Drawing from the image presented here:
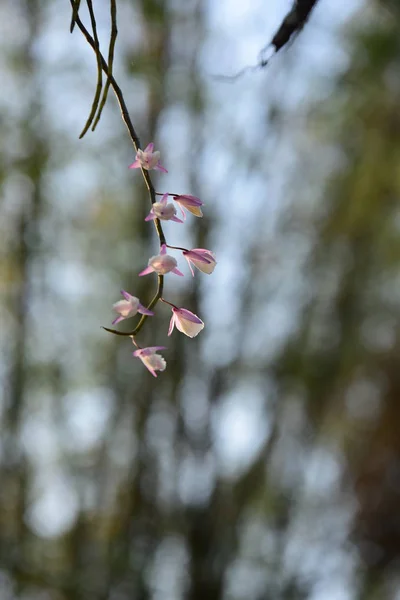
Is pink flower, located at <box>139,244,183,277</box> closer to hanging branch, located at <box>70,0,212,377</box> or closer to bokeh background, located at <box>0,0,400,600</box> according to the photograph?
hanging branch, located at <box>70,0,212,377</box>

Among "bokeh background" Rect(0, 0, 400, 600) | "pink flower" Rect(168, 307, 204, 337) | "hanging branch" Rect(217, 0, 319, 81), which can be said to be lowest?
"bokeh background" Rect(0, 0, 400, 600)

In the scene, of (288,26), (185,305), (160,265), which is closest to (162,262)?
(160,265)

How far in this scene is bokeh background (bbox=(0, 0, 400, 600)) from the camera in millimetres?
2176

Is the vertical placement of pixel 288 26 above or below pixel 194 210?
above

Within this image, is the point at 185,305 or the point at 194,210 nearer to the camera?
the point at 194,210

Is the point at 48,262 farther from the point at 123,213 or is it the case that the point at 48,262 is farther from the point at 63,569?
the point at 63,569

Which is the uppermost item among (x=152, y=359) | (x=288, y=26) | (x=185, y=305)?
(x=288, y=26)

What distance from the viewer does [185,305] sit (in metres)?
2.14

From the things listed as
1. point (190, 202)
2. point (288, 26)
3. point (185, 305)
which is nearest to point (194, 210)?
point (190, 202)

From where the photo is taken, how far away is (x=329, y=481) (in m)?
2.70

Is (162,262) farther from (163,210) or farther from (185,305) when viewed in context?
(185,305)

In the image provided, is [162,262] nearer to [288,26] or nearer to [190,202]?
[190,202]

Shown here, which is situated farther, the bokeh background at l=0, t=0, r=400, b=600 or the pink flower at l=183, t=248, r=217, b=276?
the bokeh background at l=0, t=0, r=400, b=600

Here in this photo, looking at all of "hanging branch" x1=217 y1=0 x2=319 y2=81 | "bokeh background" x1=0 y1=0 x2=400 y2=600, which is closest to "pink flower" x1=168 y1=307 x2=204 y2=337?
"hanging branch" x1=217 y1=0 x2=319 y2=81
